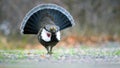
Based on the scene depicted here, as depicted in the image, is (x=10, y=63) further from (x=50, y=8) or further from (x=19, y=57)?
(x=50, y=8)

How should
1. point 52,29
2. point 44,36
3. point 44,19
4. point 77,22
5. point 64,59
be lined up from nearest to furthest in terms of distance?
point 64,59 → point 52,29 → point 44,36 → point 44,19 → point 77,22

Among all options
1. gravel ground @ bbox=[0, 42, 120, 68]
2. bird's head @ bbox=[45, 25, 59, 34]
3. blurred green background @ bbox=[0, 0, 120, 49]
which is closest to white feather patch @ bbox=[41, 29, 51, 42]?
bird's head @ bbox=[45, 25, 59, 34]

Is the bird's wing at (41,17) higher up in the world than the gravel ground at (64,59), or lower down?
higher up

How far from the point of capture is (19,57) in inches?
214

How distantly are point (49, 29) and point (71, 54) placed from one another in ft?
1.17

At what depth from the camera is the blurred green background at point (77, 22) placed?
1097 centimetres

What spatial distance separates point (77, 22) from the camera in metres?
11.5

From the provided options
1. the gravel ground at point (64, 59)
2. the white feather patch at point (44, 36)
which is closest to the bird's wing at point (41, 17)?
the white feather patch at point (44, 36)

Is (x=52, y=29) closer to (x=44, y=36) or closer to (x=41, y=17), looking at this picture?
(x=44, y=36)

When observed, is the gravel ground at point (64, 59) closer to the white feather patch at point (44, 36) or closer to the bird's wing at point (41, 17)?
the white feather patch at point (44, 36)

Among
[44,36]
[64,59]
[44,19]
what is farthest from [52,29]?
[64,59]

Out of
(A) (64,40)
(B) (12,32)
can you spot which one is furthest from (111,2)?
(B) (12,32)

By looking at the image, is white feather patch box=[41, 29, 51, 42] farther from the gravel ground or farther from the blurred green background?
the blurred green background

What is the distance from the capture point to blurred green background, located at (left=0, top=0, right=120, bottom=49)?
432 inches
